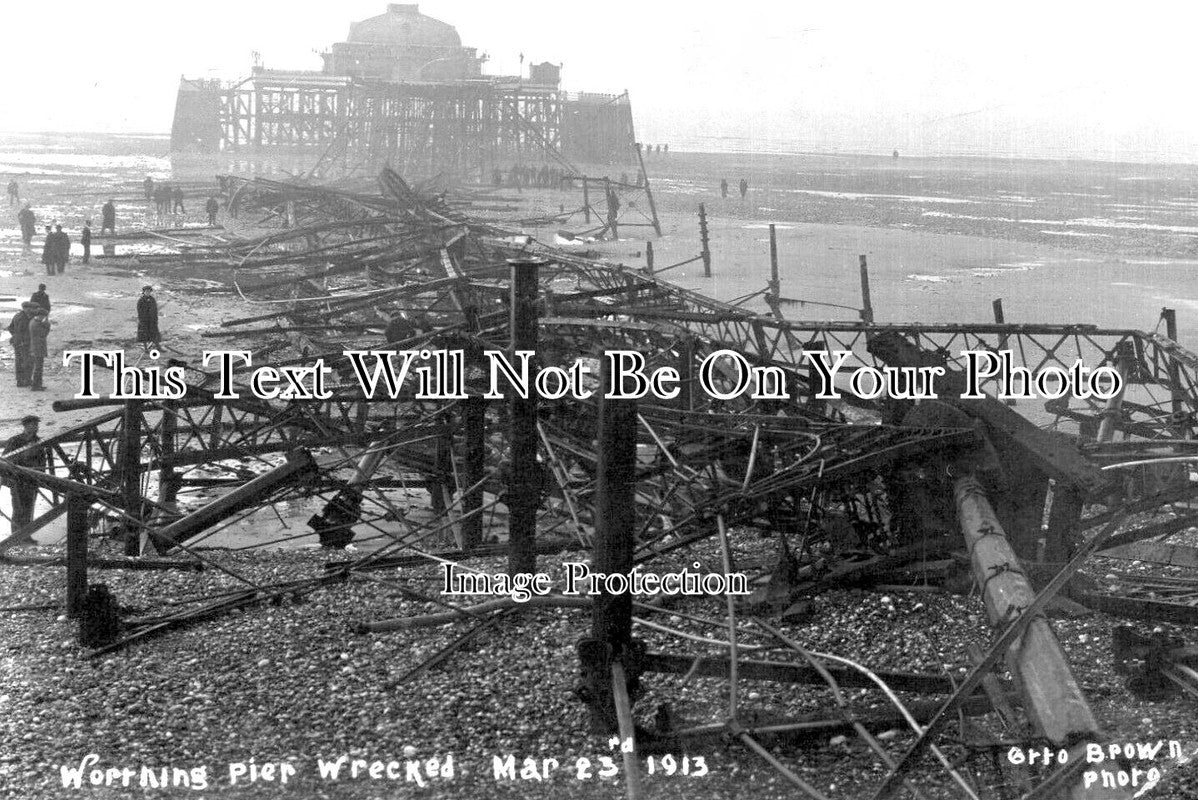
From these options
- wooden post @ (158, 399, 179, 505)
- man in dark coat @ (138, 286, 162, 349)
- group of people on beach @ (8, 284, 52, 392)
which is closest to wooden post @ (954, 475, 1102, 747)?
wooden post @ (158, 399, 179, 505)

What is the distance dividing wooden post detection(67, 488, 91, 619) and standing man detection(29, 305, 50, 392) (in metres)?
10.6

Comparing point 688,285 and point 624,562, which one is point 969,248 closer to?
point 688,285

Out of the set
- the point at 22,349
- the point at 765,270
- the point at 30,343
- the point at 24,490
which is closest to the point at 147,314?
the point at 30,343

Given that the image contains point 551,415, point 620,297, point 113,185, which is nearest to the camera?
point 551,415

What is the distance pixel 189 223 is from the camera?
46375 millimetres

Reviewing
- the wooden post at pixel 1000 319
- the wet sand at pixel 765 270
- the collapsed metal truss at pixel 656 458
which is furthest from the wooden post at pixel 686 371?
the wet sand at pixel 765 270

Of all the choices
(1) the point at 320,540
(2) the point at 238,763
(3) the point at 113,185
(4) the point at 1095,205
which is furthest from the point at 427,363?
(4) the point at 1095,205

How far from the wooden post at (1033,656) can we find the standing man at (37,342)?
1638 cm

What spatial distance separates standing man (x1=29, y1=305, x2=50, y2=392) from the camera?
1966 centimetres

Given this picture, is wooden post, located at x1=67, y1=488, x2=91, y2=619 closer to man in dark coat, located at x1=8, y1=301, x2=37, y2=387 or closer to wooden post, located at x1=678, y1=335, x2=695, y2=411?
wooden post, located at x1=678, y1=335, x2=695, y2=411

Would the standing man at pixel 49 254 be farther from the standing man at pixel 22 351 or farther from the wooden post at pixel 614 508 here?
the wooden post at pixel 614 508

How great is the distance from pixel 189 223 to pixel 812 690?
42478 millimetres

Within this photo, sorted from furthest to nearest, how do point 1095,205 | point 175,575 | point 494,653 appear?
point 1095,205, point 175,575, point 494,653

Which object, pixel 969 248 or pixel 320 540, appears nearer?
pixel 320 540
